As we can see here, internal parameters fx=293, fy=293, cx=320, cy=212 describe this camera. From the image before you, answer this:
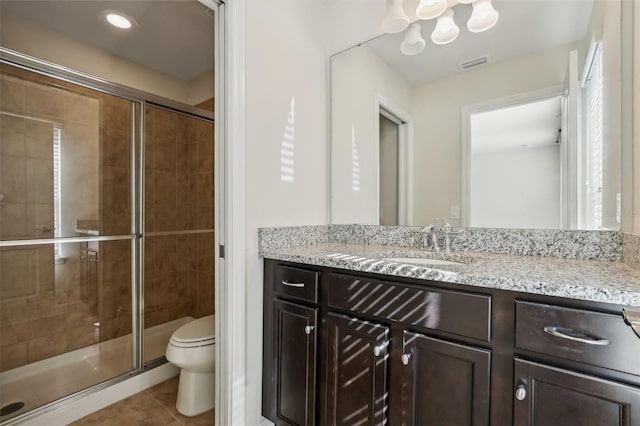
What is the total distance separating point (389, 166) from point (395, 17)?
82cm

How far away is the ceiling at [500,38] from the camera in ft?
4.23

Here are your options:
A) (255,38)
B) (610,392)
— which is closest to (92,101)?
(255,38)

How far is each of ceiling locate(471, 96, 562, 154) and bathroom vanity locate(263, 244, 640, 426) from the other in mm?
563

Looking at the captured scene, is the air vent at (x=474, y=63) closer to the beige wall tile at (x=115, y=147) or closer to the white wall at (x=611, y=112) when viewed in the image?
the white wall at (x=611, y=112)

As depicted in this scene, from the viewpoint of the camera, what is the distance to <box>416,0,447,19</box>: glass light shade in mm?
1527

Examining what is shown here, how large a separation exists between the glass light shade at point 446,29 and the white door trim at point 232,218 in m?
1.03

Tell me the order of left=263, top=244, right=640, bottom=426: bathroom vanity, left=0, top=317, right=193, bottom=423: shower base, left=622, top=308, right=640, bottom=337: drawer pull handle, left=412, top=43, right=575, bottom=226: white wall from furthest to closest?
1. left=0, top=317, right=193, bottom=423: shower base
2. left=412, top=43, right=575, bottom=226: white wall
3. left=263, top=244, right=640, bottom=426: bathroom vanity
4. left=622, top=308, right=640, bottom=337: drawer pull handle

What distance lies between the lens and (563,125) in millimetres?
1312

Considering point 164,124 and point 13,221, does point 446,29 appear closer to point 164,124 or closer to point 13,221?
point 164,124

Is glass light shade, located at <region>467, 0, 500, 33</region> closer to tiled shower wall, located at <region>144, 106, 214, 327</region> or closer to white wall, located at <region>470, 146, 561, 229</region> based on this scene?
white wall, located at <region>470, 146, 561, 229</region>

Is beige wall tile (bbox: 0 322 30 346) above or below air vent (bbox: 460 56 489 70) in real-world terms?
below

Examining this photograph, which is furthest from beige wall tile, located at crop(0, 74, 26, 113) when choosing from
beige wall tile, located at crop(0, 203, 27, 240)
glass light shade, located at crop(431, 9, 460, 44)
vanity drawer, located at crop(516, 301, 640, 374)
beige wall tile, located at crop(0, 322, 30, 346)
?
vanity drawer, located at crop(516, 301, 640, 374)

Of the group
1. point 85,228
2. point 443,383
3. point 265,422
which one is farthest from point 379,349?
point 85,228

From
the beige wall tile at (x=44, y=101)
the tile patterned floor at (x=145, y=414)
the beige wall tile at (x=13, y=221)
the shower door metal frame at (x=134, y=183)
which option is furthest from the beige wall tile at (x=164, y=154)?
the tile patterned floor at (x=145, y=414)
